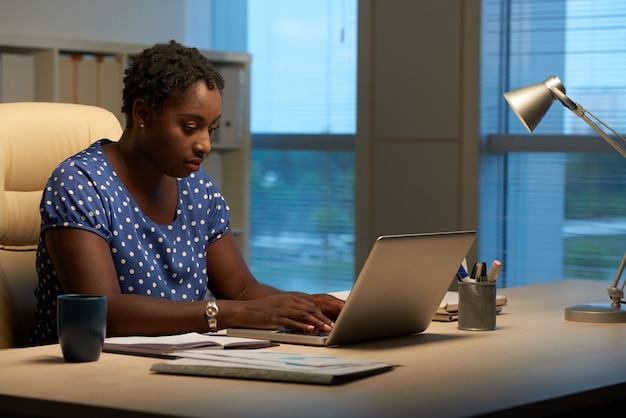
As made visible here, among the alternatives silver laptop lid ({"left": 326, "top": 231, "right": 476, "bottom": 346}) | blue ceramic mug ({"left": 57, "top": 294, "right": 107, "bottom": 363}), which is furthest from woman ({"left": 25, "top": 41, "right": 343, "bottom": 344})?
blue ceramic mug ({"left": 57, "top": 294, "right": 107, "bottom": 363})

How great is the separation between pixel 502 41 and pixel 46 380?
332 cm

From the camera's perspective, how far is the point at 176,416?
127 cm

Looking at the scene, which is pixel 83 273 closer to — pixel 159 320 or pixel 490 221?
pixel 159 320

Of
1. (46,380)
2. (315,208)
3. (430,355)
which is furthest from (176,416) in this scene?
(315,208)

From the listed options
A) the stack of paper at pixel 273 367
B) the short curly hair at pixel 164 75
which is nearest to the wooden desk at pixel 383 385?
the stack of paper at pixel 273 367

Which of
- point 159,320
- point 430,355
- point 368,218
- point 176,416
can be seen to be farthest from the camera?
point 368,218

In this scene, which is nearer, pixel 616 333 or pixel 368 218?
pixel 616 333

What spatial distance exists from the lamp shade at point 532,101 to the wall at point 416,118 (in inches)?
80.9

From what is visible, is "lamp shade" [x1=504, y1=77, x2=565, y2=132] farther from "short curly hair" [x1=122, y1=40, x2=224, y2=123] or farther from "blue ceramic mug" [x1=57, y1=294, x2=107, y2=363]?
"blue ceramic mug" [x1=57, y1=294, x2=107, y2=363]

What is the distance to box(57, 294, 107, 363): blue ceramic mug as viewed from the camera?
1.61 meters

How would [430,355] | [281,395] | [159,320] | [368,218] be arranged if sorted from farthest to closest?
[368,218], [159,320], [430,355], [281,395]

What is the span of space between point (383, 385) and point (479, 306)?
644 millimetres

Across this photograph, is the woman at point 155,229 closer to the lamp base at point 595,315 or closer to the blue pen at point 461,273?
the blue pen at point 461,273

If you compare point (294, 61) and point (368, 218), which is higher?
point (294, 61)
